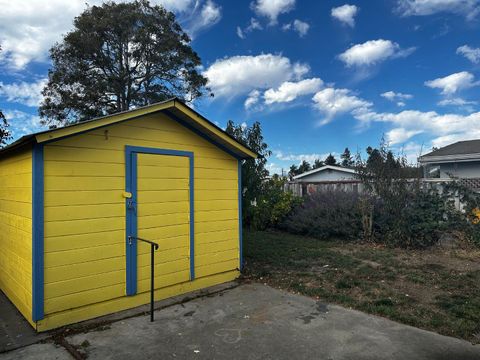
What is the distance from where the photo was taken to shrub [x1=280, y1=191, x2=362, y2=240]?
8852 mm

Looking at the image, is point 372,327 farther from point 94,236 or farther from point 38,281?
point 38,281

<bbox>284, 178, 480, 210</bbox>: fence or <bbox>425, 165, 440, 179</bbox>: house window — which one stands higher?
<bbox>425, 165, 440, 179</bbox>: house window

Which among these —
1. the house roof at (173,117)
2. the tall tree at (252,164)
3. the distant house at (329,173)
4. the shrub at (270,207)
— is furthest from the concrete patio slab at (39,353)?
the distant house at (329,173)

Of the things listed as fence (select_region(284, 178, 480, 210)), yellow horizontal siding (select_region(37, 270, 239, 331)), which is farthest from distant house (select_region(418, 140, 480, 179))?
yellow horizontal siding (select_region(37, 270, 239, 331))

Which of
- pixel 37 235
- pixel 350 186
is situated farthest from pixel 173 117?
pixel 350 186

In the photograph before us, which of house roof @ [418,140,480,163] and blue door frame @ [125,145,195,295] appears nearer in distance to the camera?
blue door frame @ [125,145,195,295]

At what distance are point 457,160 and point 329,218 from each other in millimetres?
10987

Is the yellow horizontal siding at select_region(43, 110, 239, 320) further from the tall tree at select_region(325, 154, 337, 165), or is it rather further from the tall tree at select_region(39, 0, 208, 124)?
the tall tree at select_region(325, 154, 337, 165)

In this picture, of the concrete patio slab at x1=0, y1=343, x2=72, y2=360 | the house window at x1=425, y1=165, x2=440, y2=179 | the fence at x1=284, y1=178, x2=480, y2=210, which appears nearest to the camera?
the concrete patio slab at x1=0, y1=343, x2=72, y2=360

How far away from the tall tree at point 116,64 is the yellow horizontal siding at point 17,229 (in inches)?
582

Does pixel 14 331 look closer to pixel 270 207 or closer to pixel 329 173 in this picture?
pixel 270 207

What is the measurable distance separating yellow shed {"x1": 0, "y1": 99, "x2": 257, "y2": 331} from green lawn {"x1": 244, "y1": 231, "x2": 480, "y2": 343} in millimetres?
1381

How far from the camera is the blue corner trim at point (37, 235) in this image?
3.38m

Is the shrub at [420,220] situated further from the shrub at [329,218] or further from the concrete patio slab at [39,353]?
the concrete patio slab at [39,353]
